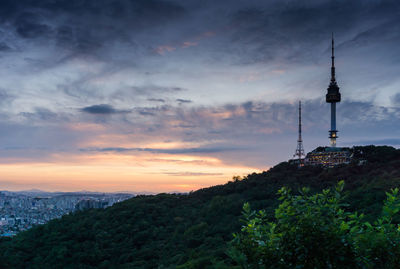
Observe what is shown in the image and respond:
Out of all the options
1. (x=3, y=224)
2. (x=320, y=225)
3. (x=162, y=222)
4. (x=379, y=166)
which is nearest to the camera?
(x=320, y=225)

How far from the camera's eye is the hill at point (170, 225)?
2894cm

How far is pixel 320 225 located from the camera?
4414 mm

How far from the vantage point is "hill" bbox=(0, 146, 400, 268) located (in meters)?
28.9

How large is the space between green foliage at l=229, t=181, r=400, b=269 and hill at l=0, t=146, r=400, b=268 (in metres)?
15.3

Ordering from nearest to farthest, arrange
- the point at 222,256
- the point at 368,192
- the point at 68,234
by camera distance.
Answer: the point at 222,256, the point at 368,192, the point at 68,234

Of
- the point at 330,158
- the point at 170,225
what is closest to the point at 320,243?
the point at 170,225

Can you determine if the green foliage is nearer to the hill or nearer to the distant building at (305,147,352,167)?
the hill

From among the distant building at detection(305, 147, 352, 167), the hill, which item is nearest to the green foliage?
the hill

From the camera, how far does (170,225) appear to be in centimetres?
3969

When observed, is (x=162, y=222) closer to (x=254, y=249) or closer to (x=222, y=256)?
(x=222, y=256)

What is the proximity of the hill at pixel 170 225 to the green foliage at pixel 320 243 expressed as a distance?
15.3 metres

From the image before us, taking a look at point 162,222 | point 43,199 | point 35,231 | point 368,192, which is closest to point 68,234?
point 35,231

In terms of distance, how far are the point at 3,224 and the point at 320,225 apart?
294 ft

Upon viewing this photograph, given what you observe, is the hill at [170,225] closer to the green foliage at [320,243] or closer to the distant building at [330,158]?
the distant building at [330,158]
